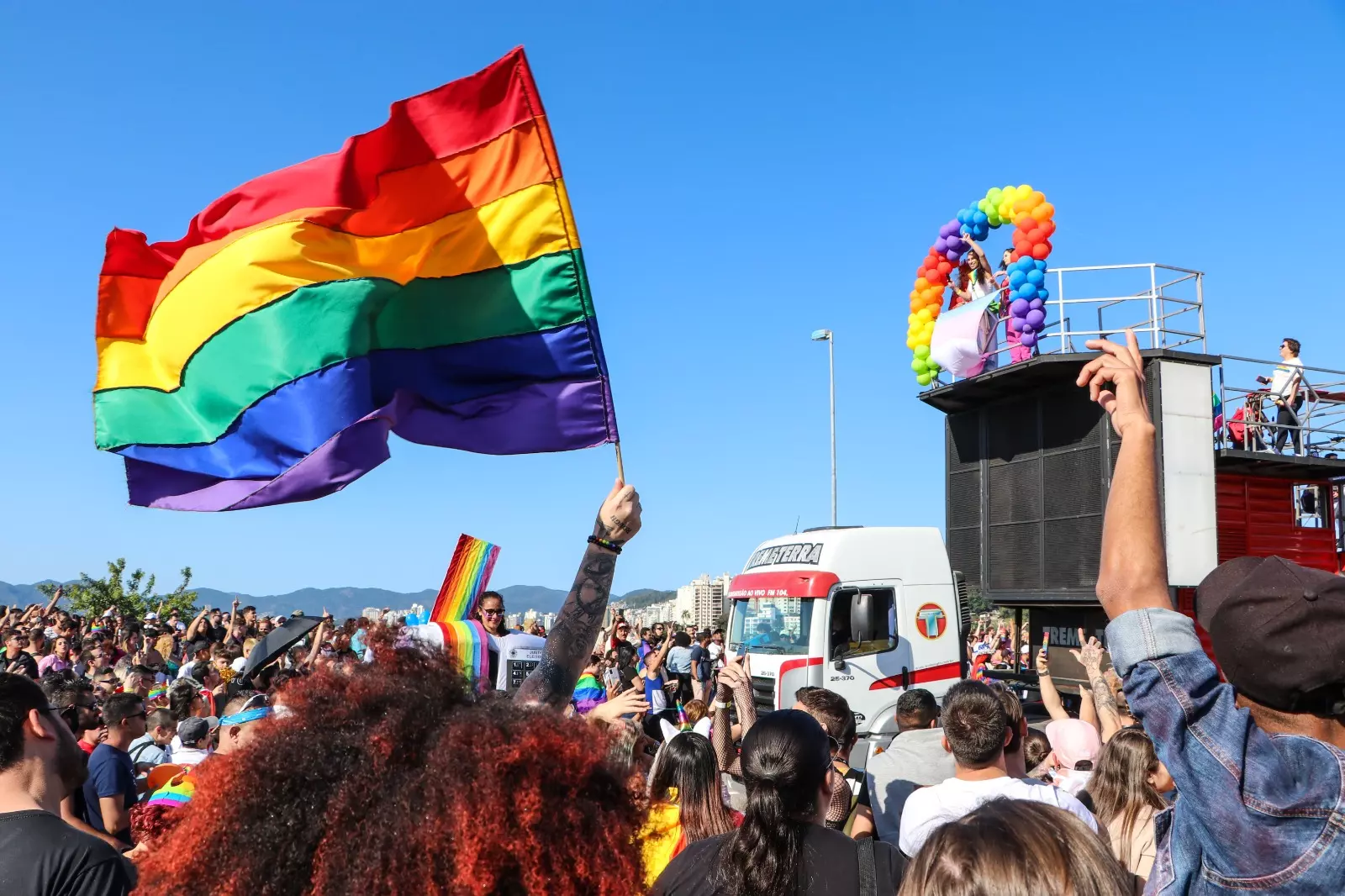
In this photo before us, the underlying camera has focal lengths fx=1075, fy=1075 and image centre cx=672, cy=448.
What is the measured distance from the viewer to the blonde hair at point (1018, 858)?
1549 mm

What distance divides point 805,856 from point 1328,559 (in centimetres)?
1319

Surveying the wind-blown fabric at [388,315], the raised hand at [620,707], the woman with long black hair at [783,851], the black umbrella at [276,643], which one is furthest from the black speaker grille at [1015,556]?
the woman with long black hair at [783,851]

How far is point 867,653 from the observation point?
13.0 metres

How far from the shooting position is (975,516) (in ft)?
47.0

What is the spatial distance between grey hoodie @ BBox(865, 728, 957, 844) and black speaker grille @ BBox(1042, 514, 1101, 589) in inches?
310

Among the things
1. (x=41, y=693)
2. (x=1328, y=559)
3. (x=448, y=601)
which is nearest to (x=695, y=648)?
(x=1328, y=559)

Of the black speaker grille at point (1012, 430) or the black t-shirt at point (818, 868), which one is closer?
the black t-shirt at point (818, 868)

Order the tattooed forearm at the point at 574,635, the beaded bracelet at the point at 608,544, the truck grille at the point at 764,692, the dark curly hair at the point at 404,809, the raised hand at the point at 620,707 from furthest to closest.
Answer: the truck grille at the point at 764,692
the raised hand at the point at 620,707
the beaded bracelet at the point at 608,544
the tattooed forearm at the point at 574,635
the dark curly hair at the point at 404,809

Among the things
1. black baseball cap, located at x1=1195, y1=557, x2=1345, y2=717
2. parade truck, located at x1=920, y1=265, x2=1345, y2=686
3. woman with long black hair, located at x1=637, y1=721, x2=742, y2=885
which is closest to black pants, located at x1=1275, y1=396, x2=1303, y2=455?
parade truck, located at x1=920, y1=265, x2=1345, y2=686

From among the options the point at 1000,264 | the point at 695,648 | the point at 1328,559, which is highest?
the point at 1000,264

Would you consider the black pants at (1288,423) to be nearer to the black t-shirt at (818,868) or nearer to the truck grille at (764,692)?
the truck grille at (764,692)

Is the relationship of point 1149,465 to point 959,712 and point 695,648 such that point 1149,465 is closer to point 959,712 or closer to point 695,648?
point 959,712

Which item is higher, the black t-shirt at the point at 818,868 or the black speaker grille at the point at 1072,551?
the black speaker grille at the point at 1072,551

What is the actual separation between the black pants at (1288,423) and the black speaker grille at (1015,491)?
2.86 meters
